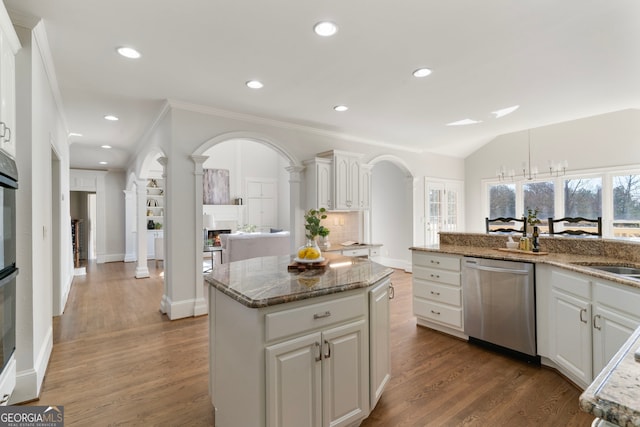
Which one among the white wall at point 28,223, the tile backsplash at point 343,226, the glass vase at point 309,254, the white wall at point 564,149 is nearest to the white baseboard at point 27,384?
the white wall at point 28,223

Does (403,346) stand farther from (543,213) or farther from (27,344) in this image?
(543,213)

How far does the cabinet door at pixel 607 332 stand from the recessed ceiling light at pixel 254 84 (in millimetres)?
3491

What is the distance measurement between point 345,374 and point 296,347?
0.39 metres

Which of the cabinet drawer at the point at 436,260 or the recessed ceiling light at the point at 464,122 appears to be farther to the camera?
the recessed ceiling light at the point at 464,122

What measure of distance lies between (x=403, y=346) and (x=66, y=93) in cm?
469

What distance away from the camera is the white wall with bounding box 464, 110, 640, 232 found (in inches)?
231

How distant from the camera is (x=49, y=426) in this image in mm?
1983

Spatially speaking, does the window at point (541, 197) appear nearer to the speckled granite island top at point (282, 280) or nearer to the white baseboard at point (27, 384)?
the speckled granite island top at point (282, 280)

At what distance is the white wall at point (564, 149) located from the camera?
5.86 metres

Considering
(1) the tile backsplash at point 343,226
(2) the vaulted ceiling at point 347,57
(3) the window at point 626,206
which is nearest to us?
(2) the vaulted ceiling at point 347,57

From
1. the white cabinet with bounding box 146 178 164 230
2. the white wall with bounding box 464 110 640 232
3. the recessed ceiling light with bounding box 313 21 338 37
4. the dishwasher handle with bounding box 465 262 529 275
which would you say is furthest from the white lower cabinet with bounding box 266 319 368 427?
the white cabinet with bounding box 146 178 164 230

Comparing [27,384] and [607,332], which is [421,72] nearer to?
[607,332]

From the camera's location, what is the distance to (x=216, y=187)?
960 cm

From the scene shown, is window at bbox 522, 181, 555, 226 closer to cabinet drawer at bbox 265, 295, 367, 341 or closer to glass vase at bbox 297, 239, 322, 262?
glass vase at bbox 297, 239, 322, 262
